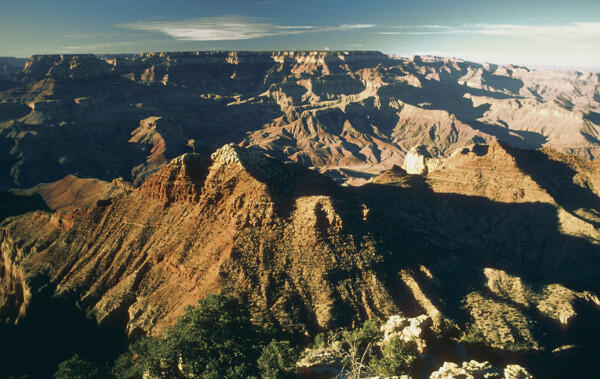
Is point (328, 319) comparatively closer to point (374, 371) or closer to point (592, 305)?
point (374, 371)

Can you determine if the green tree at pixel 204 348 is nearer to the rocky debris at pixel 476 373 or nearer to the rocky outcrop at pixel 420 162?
the rocky debris at pixel 476 373

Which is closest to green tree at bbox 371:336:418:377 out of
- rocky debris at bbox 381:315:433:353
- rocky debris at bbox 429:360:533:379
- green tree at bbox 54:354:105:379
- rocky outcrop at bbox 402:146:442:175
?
rocky debris at bbox 381:315:433:353

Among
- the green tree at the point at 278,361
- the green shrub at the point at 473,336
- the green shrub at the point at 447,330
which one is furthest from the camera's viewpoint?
the green shrub at the point at 473,336

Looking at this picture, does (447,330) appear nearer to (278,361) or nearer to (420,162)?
(278,361)

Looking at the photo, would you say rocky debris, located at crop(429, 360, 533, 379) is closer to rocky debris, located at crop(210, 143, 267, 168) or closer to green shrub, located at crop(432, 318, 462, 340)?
green shrub, located at crop(432, 318, 462, 340)

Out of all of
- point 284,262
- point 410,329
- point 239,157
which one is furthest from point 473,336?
point 239,157

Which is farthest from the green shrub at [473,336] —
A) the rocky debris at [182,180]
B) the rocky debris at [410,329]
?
the rocky debris at [182,180]
